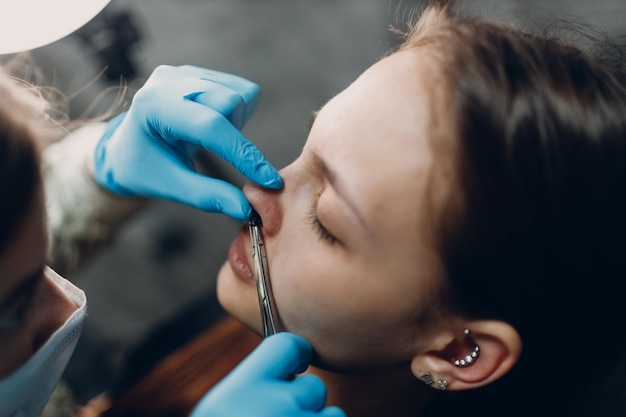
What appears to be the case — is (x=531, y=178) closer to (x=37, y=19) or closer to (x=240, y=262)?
(x=240, y=262)

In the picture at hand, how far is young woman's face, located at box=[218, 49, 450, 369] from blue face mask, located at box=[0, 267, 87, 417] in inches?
9.5

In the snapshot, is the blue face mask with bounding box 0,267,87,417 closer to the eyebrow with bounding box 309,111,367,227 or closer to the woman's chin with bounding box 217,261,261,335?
the woman's chin with bounding box 217,261,261,335

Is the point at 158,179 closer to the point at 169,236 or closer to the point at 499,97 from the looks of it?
the point at 499,97

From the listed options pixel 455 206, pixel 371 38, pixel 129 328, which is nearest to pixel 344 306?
pixel 455 206

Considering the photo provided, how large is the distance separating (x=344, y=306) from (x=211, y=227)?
1.27 metres

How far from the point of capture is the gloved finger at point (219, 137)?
2.55 feet

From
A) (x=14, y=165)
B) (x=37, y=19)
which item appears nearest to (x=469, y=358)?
(x=14, y=165)

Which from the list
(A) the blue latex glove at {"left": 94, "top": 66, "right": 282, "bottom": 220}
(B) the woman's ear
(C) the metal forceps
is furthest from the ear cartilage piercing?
(A) the blue latex glove at {"left": 94, "top": 66, "right": 282, "bottom": 220}

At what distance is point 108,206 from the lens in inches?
44.0

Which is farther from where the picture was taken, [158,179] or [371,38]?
[371,38]

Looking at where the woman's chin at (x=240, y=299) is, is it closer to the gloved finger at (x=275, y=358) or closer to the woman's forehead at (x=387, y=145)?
the gloved finger at (x=275, y=358)

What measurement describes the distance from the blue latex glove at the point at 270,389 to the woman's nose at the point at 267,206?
15 cm

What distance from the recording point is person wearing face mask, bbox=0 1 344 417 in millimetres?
542

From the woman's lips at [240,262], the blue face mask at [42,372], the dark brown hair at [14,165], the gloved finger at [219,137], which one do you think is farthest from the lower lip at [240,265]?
the dark brown hair at [14,165]
